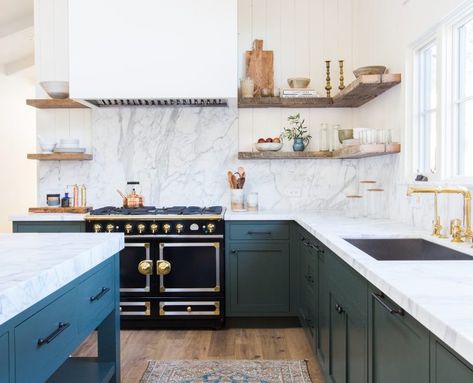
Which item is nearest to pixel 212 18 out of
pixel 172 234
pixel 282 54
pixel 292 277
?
pixel 282 54

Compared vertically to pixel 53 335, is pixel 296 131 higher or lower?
higher

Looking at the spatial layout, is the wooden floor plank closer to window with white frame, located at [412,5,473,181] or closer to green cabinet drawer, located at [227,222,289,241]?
green cabinet drawer, located at [227,222,289,241]

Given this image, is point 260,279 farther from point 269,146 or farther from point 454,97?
point 454,97

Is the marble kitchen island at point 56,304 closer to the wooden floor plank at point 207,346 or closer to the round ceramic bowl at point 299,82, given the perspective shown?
the wooden floor plank at point 207,346

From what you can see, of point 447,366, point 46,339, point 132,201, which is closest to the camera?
point 447,366

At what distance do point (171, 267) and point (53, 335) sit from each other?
7.31 ft

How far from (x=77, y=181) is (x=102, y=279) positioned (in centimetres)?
250

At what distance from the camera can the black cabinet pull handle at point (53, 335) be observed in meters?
1.39

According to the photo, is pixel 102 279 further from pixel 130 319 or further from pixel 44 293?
pixel 130 319

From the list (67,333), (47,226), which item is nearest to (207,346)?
(47,226)

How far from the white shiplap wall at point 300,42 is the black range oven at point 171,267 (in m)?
1.08

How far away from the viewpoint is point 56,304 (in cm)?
153

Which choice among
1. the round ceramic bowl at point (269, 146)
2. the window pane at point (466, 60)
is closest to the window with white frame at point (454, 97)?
the window pane at point (466, 60)

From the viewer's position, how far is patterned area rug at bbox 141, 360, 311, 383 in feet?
9.18
